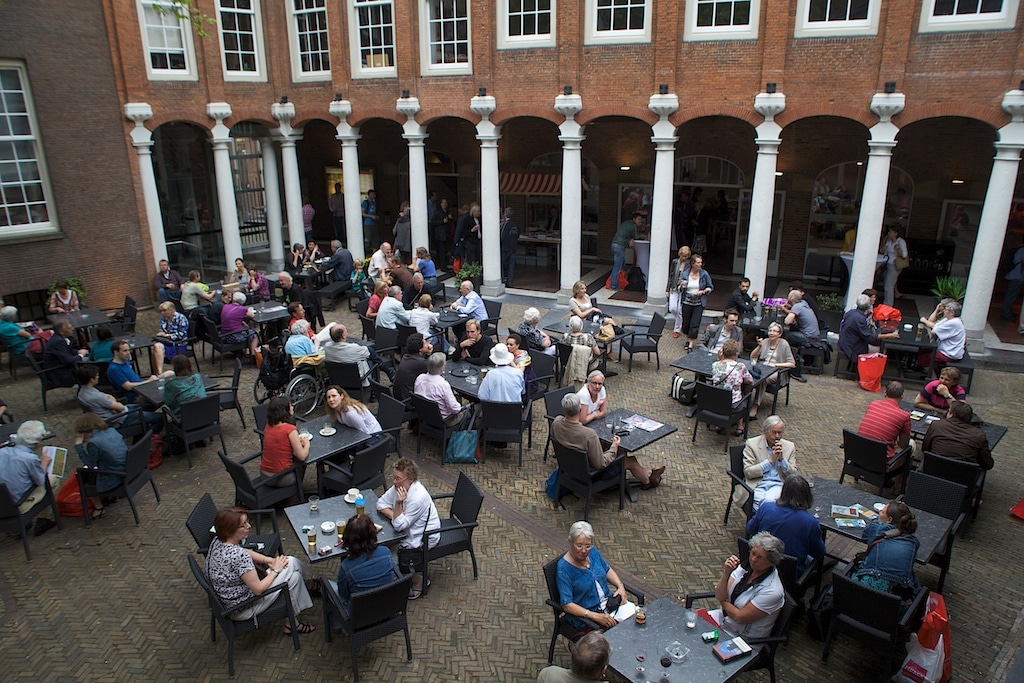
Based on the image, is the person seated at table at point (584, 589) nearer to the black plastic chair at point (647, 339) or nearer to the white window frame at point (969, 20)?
the black plastic chair at point (647, 339)

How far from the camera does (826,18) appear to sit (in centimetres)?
1370

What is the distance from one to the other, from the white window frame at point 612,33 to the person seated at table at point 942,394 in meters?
9.14

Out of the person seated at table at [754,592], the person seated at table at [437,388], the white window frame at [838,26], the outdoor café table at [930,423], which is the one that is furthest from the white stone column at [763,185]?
the person seated at table at [754,592]

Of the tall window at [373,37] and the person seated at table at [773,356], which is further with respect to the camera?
the tall window at [373,37]

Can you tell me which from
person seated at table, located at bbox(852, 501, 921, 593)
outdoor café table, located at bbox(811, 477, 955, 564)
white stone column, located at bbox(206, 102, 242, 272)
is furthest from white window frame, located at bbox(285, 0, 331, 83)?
person seated at table, located at bbox(852, 501, 921, 593)

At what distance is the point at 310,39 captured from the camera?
18.6 metres

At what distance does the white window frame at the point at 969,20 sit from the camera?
12477 mm

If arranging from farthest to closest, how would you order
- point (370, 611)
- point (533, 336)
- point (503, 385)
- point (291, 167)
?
1. point (291, 167)
2. point (533, 336)
3. point (503, 385)
4. point (370, 611)

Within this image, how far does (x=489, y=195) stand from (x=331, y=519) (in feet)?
38.0

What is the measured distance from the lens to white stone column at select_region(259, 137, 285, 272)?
20.2m

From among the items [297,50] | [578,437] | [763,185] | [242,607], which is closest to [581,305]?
[763,185]

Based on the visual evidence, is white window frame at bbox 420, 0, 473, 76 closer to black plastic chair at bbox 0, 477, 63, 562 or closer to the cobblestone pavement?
the cobblestone pavement

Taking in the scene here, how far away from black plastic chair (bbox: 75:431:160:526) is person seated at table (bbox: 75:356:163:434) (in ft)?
3.85

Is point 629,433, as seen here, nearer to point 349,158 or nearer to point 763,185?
point 763,185
